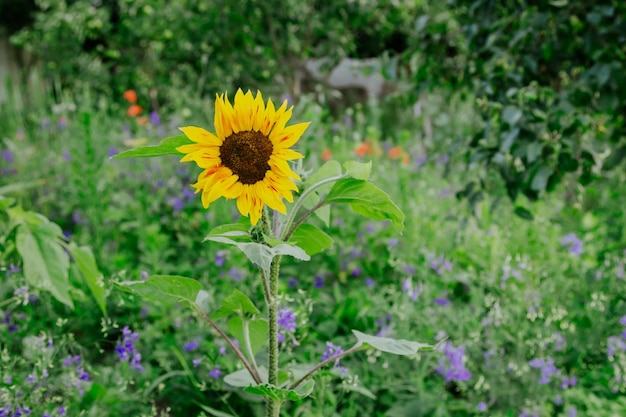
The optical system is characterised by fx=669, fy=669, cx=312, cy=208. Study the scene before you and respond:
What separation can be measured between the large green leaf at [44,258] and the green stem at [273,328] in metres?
0.58

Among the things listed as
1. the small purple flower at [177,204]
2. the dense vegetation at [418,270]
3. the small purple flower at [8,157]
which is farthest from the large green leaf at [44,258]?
the small purple flower at [8,157]

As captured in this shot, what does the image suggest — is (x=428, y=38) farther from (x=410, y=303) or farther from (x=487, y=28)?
(x=410, y=303)

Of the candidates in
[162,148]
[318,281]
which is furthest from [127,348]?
[318,281]

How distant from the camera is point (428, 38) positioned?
104 inches

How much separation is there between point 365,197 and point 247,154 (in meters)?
0.22

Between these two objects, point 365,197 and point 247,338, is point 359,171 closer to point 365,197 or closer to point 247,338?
point 365,197

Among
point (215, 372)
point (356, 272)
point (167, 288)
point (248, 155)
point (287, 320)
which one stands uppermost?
point (248, 155)

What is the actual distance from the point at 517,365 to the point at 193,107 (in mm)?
2794

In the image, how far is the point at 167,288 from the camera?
1.21 meters

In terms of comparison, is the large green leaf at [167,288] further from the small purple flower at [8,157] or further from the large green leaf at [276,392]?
the small purple flower at [8,157]

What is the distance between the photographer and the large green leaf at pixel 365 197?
3.70 ft

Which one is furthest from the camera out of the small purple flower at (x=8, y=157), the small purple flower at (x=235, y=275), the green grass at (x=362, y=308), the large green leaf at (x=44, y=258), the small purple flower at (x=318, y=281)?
the small purple flower at (x=8, y=157)

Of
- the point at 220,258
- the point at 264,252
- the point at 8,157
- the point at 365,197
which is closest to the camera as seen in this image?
the point at 264,252

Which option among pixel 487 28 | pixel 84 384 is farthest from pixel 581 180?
pixel 84 384
